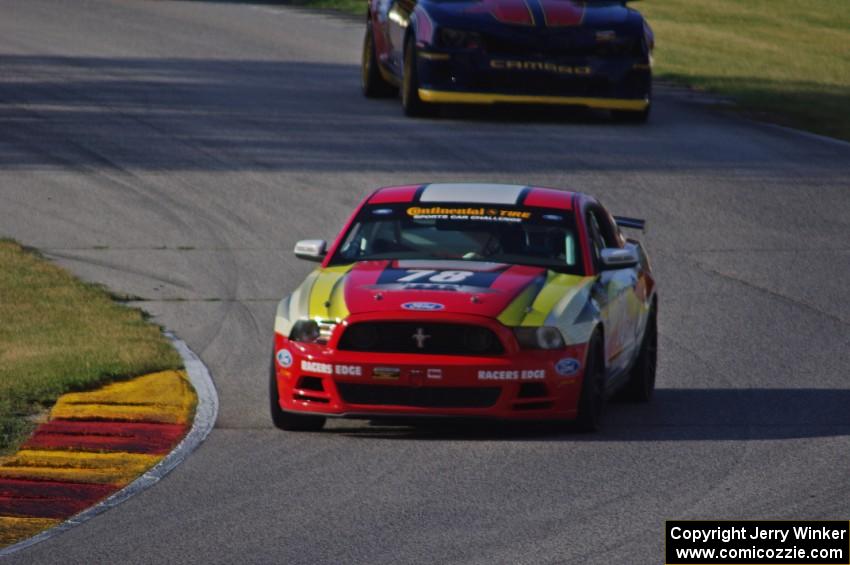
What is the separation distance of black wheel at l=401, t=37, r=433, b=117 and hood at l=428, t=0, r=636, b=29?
1.76ft

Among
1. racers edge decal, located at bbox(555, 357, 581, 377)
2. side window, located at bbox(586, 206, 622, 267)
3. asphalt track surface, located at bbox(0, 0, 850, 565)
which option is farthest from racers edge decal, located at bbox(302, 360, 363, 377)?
side window, located at bbox(586, 206, 622, 267)

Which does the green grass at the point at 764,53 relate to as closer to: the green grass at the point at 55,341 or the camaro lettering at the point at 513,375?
the green grass at the point at 55,341

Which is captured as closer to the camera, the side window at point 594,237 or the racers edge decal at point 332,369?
the racers edge decal at point 332,369

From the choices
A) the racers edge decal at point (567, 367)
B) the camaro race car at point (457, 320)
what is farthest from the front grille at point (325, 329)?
the racers edge decal at point (567, 367)

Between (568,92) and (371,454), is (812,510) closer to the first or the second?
(371,454)

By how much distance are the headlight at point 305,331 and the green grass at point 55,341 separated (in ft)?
Result: 5.17

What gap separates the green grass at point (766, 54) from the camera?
80.2ft

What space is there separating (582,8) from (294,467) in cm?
1204

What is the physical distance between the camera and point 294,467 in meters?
9.59

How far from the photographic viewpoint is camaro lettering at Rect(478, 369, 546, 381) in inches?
394

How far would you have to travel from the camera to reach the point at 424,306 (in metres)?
10.1

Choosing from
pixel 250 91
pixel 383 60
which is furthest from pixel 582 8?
pixel 250 91

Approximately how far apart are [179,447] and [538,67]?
10952mm

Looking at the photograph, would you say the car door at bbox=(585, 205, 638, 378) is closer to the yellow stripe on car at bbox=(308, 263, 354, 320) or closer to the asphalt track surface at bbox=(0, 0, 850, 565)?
the asphalt track surface at bbox=(0, 0, 850, 565)
